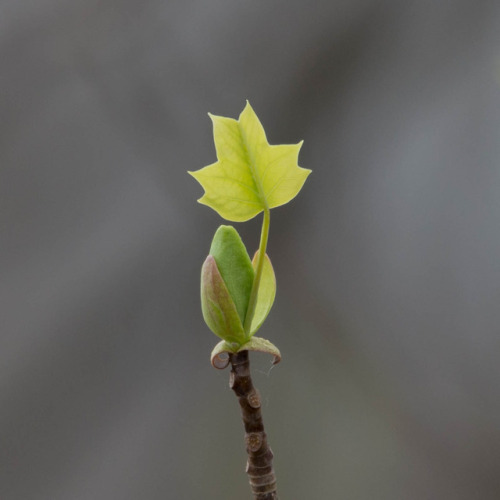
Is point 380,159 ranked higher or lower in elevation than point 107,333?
higher

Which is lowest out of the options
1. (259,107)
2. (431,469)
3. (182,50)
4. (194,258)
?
(431,469)

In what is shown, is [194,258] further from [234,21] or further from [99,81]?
[234,21]

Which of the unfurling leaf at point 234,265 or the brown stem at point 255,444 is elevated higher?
the unfurling leaf at point 234,265

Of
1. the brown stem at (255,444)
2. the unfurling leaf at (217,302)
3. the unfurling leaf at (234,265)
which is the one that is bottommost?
the brown stem at (255,444)

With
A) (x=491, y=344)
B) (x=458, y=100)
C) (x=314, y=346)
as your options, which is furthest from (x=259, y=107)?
(x=491, y=344)

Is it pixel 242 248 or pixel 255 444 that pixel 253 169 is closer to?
pixel 242 248

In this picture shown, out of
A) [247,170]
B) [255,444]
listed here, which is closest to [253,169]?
[247,170]
